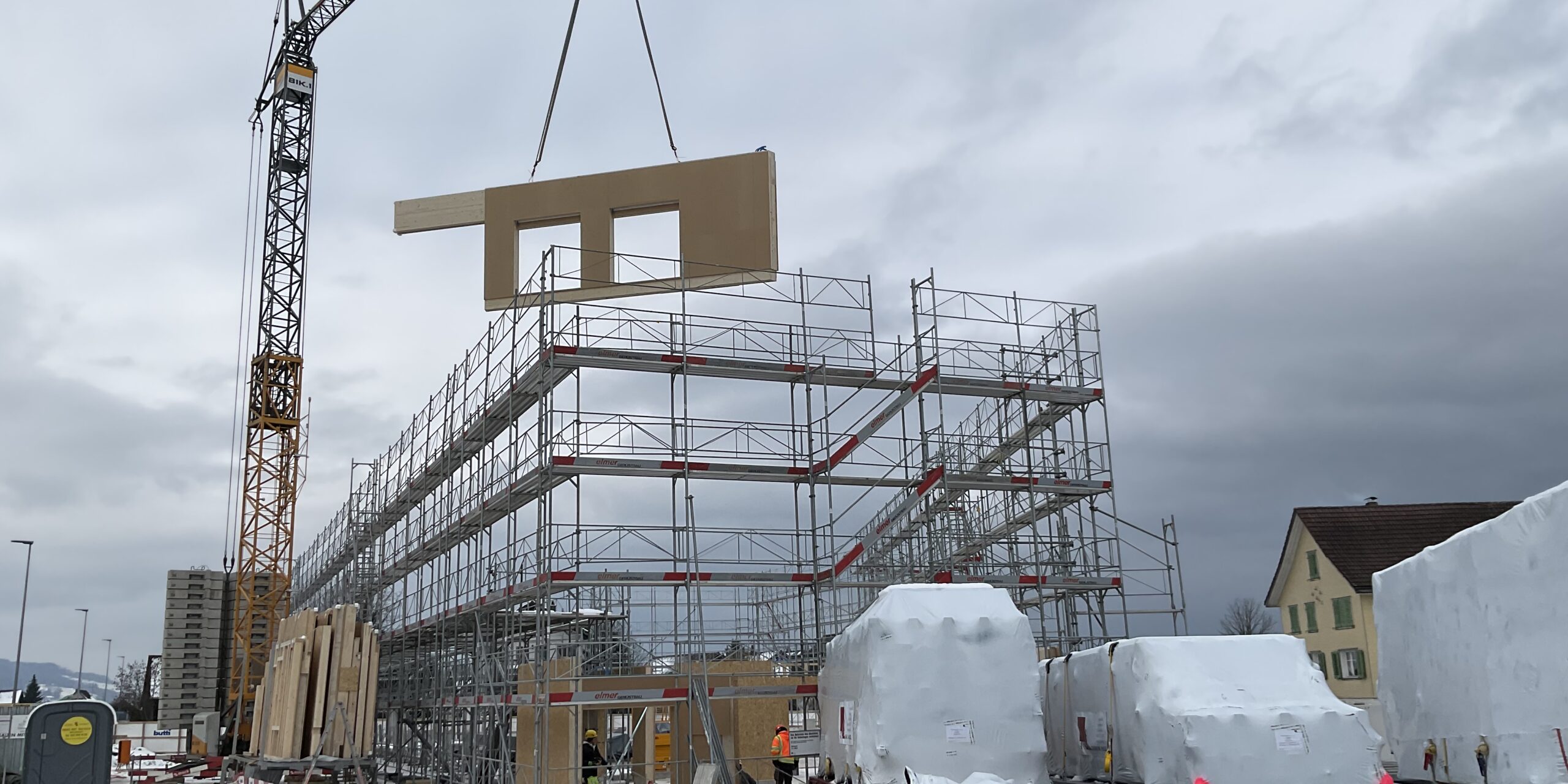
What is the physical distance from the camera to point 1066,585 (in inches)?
798

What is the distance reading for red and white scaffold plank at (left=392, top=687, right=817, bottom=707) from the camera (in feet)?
58.8

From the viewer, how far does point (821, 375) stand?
21.8 metres

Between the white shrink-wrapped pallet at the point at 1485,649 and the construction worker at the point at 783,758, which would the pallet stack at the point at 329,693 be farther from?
the white shrink-wrapped pallet at the point at 1485,649

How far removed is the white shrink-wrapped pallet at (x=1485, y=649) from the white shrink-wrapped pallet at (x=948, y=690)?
373 centimetres

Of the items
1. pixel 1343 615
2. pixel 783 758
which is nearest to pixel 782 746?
pixel 783 758

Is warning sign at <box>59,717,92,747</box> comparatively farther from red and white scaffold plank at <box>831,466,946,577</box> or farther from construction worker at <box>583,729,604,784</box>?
red and white scaffold plank at <box>831,466,946,577</box>

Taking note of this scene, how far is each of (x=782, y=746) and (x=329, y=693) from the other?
29.4 ft

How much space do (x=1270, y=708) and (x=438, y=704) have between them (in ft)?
57.3

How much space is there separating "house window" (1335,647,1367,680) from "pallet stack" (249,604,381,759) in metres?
24.9

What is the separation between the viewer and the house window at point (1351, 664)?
106ft

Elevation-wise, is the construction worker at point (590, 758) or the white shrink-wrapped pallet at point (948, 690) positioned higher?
the white shrink-wrapped pallet at point (948, 690)

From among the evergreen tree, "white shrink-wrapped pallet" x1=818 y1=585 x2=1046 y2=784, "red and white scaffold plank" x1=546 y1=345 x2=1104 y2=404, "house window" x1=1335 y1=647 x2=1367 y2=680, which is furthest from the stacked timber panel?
"white shrink-wrapped pallet" x1=818 y1=585 x2=1046 y2=784

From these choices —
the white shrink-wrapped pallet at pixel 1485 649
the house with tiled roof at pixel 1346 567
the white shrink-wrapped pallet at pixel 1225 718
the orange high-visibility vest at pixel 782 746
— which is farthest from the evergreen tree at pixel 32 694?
the white shrink-wrapped pallet at pixel 1485 649

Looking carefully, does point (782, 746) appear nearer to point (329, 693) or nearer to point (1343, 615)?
point (329, 693)
